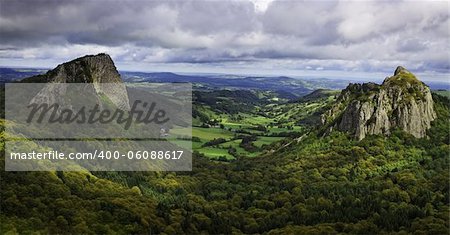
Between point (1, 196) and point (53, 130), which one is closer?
point (1, 196)

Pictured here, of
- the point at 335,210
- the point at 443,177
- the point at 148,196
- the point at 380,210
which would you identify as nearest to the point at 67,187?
the point at 148,196

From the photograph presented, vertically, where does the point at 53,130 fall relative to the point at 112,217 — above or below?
above

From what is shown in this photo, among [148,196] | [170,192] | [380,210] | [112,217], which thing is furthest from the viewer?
[170,192]

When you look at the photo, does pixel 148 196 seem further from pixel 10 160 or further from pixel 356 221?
pixel 356 221

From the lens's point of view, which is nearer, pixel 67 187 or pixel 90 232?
pixel 90 232

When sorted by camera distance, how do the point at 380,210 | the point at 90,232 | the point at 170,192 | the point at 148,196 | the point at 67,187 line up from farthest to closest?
1. the point at 170,192
2. the point at 148,196
3. the point at 380,210
4. the point at 67,187
5. the point at 90,232

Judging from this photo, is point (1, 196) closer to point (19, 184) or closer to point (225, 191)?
point (19, 184)

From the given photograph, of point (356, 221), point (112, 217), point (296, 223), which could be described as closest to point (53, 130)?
point (112, 217)

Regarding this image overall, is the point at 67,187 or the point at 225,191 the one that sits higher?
the point at 67,187

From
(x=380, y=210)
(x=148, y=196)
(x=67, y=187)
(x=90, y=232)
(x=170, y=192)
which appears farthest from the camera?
(x=170, y=192)
